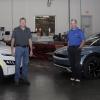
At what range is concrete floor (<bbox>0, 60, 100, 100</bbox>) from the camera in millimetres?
8109

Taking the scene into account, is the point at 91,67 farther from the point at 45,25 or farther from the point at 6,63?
the point at 45,25

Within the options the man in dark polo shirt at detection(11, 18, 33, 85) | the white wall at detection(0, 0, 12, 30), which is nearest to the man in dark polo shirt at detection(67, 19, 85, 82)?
the man in dark polo shirt at detection(11, 18, 33, 85)

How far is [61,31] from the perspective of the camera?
886 inches

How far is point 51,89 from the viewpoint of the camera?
9.13m

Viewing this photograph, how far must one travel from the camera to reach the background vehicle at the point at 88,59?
10664 millimetres

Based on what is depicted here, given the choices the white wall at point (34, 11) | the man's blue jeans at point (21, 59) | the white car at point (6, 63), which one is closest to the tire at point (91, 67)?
the man's blue jeans at point (21, 59)

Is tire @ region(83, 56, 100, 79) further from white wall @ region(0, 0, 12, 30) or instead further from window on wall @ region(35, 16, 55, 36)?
white wall @ region(0, 0, 12, 30)

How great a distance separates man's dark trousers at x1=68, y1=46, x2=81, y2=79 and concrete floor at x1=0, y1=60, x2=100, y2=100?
31 cm

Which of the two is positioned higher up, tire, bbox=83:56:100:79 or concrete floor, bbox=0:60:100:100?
tire, bbox=83:56:100:79

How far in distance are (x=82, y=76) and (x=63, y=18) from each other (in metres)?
11.9

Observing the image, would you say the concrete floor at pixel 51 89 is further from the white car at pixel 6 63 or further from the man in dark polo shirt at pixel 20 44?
the man in dark polo shirt at pixel 20 44

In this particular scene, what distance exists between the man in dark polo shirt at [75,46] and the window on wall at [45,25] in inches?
489

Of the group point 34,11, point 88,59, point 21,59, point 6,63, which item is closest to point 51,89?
point 21,59

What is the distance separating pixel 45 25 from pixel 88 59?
12.4 m
